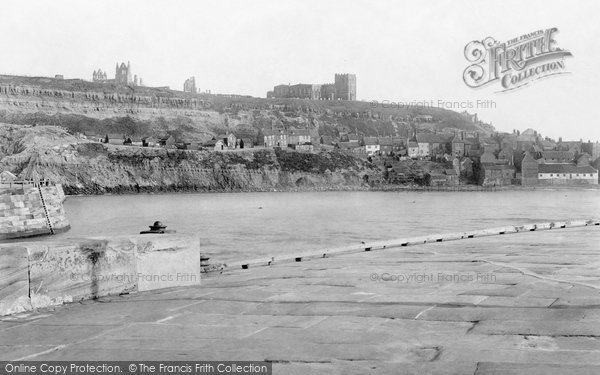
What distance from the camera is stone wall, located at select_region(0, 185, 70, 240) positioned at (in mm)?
44656

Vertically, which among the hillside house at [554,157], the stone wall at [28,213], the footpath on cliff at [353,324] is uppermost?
the hillside house at [554,157]

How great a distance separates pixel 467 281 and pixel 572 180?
155104 mm

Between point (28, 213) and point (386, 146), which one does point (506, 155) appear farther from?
point (28, 213)

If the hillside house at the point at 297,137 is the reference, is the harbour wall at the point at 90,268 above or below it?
below

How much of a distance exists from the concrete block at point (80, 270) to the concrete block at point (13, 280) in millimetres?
72

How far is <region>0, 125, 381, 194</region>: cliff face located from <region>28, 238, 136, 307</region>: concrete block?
122817mm

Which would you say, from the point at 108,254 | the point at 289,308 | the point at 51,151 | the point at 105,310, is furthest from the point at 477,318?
the point at 51,151

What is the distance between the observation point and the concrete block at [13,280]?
6.24m

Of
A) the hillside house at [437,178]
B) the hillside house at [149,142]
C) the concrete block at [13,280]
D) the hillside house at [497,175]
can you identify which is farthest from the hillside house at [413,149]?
the concrete block at [13,280]

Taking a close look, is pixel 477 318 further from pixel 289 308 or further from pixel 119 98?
pixel 119 98

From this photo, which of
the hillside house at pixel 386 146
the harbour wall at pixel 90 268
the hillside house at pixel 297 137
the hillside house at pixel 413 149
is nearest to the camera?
the harbour wall at pixel 90 268

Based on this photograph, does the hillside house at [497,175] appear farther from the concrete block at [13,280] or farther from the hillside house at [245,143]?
the concrete block at [13,280]

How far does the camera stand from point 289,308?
6203 millimetres

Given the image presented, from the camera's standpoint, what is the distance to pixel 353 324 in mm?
5387
